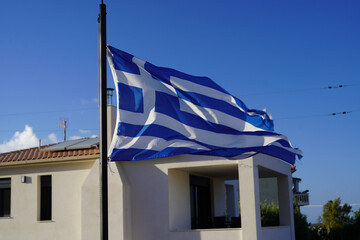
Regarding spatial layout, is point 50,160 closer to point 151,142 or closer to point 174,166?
point 174,166

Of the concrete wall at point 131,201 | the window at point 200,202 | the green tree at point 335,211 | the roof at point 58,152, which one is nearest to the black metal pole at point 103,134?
the concrete wall at point 131,201

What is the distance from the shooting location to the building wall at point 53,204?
20109 mm

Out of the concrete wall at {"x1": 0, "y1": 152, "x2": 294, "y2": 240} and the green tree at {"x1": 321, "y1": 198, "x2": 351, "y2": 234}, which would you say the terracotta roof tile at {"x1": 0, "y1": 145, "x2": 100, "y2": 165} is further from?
the green tree at {"x1": 321, "y1": 198, "x2": 351, "y2": 234}

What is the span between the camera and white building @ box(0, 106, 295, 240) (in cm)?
1836

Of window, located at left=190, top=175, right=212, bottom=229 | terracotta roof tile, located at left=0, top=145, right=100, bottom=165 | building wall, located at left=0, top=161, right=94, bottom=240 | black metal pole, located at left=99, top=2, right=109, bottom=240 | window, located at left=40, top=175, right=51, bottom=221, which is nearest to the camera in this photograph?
black metal pole, located at left=99, top=2, right=109, bottom=240

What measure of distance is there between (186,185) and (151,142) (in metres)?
13.1

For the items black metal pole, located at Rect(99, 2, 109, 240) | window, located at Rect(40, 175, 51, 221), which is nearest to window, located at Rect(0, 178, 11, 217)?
window, located at Rect(40, 175, 51, 221)

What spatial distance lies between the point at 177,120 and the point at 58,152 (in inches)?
525

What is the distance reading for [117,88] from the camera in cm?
856

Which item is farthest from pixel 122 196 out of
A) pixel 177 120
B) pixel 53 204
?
pixel 177 120

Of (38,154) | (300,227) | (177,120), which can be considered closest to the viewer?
(177,120)

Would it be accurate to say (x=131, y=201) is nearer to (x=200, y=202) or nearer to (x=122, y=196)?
(x=122, y=196)

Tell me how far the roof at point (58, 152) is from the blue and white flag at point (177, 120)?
1146 cm

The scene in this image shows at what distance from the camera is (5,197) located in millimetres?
21625
